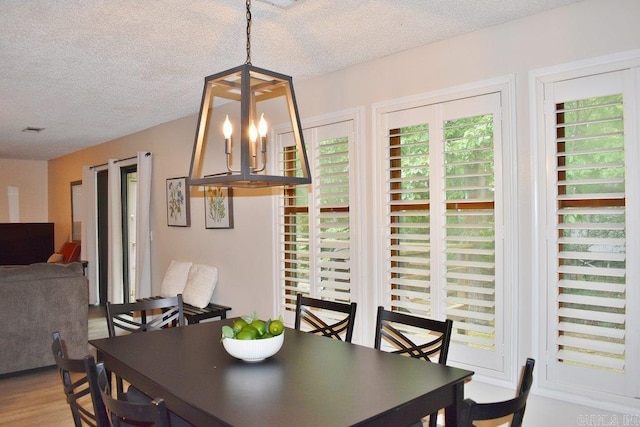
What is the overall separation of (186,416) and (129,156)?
18.5ft

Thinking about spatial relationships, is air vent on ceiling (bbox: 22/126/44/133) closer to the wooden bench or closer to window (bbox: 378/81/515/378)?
the wooden bench

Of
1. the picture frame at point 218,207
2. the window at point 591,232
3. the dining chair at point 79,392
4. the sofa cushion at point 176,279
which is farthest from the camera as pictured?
the sofa cushion at point 176,279

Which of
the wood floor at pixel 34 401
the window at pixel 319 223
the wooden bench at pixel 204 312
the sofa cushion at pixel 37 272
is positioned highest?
the window at pixel 319 223

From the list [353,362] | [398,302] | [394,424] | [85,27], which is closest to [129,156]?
[85,27]

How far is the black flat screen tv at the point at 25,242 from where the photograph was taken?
8.85 meters

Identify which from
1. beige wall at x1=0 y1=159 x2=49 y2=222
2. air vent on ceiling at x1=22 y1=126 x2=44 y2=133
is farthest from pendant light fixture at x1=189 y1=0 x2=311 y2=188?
beige wall at x1=0 y1=159 x2=49 y2=222

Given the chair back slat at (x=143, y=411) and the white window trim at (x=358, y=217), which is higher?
the white window trim at (x=358, y=217)

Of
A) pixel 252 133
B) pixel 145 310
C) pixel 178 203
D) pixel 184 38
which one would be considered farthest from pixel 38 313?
pixel 252 133

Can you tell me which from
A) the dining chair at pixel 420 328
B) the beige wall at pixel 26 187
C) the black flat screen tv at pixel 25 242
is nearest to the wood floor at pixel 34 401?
the dining chair at pixel 420 328

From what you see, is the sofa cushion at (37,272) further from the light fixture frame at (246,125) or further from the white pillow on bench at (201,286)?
the light fixture frame at (246,125)

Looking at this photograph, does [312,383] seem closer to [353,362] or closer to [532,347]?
[353,362]

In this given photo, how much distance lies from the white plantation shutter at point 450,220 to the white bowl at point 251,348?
1.50 m

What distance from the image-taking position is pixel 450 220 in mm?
3254

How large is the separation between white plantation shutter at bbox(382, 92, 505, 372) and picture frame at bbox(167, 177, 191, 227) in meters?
2.86
